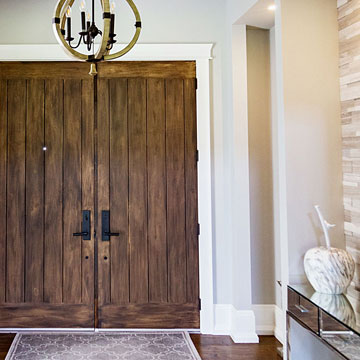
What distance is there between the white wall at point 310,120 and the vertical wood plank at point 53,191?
6.63 ft

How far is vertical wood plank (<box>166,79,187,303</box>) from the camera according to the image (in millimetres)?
3393

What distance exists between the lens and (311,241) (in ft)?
7.72

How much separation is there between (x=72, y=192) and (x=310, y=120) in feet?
6.89

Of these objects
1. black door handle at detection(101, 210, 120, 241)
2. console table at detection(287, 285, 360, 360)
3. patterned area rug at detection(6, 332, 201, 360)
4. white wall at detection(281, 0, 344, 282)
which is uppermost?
white wall at detection(281, 0, 344, 282)

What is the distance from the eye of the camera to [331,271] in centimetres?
203

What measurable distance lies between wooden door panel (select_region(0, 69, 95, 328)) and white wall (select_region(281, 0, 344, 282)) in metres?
1.81

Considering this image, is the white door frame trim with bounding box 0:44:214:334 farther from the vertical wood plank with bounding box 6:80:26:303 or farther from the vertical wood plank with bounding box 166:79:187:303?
the vertical wood plank with bounding box 6:80:26:303

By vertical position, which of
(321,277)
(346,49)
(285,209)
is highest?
(346,49)

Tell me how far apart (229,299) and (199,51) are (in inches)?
88.1

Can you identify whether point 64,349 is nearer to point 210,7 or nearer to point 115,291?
point 115,291

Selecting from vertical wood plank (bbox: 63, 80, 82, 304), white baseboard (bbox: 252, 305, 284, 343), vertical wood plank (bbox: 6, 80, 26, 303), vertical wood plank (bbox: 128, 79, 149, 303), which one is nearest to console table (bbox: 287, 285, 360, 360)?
white baseboard (bbox: 252, 305, 284, 343)

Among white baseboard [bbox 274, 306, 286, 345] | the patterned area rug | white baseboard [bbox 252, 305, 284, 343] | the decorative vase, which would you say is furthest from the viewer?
white baseboard [bbox 252, 305, 284, 343]

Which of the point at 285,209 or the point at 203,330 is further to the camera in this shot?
the point at 203,330

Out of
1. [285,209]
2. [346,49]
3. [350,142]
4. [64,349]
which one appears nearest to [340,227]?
[285,209]
